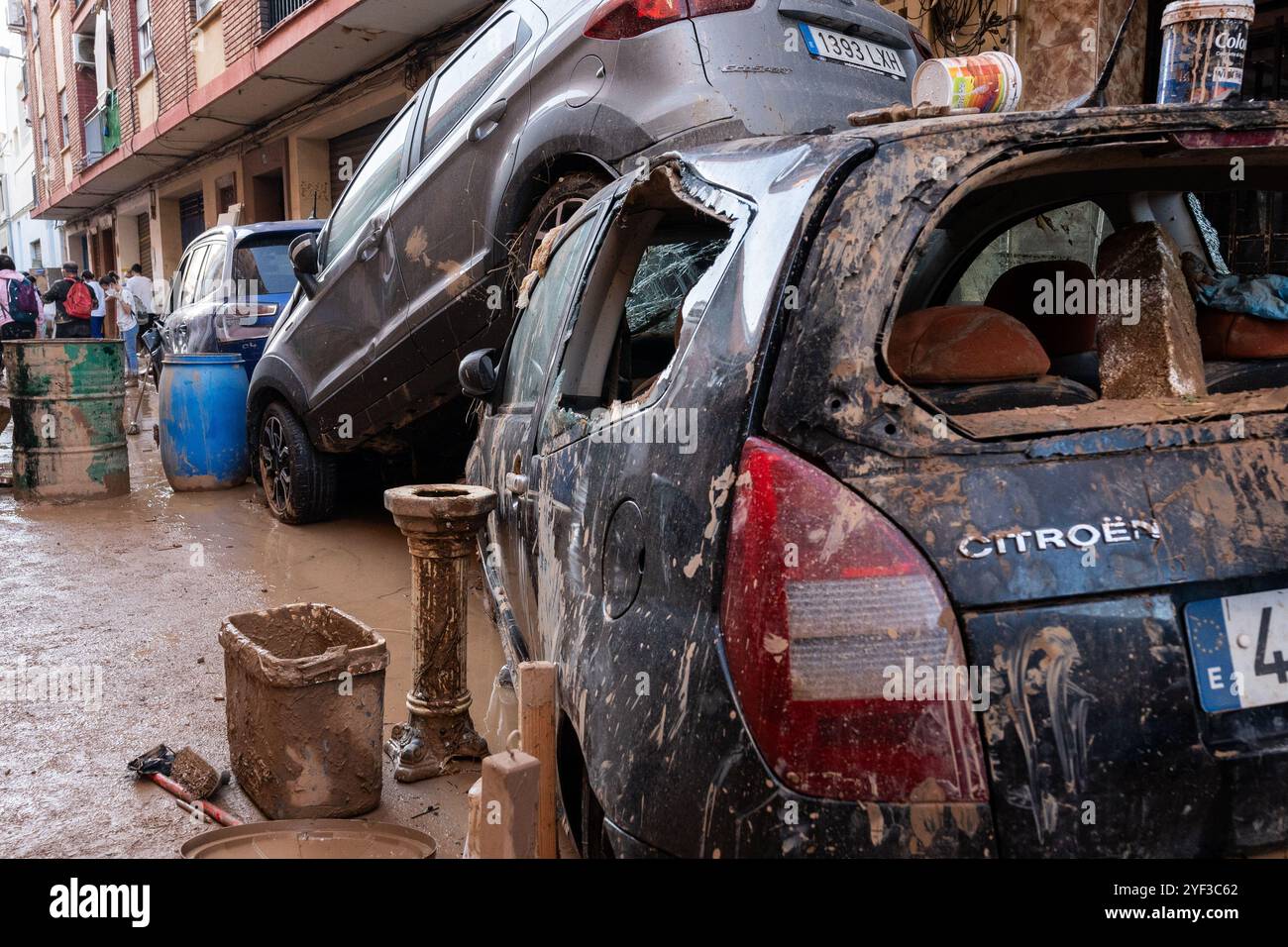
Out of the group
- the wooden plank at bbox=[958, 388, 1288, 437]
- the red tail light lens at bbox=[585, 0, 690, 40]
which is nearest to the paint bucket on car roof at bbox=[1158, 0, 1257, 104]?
the wooden plank at bbox=[958, 388, 1288, 437]

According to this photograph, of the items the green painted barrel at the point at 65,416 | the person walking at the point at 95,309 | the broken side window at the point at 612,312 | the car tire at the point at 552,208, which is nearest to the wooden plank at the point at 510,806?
the broken side window at the point at 612,312

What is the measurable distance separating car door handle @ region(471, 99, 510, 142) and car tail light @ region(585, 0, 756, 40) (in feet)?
2.03

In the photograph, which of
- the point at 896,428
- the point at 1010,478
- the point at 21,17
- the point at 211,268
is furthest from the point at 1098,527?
the point at 21,17

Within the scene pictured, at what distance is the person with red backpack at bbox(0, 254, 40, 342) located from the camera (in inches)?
507

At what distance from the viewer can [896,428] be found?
1.38 m

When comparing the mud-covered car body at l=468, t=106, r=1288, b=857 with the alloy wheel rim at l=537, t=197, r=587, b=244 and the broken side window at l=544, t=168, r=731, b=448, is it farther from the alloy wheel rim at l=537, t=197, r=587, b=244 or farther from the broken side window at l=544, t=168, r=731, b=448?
the alloy wheel rim at l=537, t=197, r=587, b=244

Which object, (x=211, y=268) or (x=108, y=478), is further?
(x=211, y=268)

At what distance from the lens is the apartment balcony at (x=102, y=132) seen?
2203 centimetres

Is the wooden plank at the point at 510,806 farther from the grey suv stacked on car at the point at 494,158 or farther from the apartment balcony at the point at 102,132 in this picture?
the apartment balcony at the point at 102,132

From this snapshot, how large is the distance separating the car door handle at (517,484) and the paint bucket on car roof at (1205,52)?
1633mm

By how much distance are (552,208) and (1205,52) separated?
2.62 meters

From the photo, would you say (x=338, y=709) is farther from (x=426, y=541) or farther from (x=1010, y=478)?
(x=1010, y=478)

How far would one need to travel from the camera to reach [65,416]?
7.07m
